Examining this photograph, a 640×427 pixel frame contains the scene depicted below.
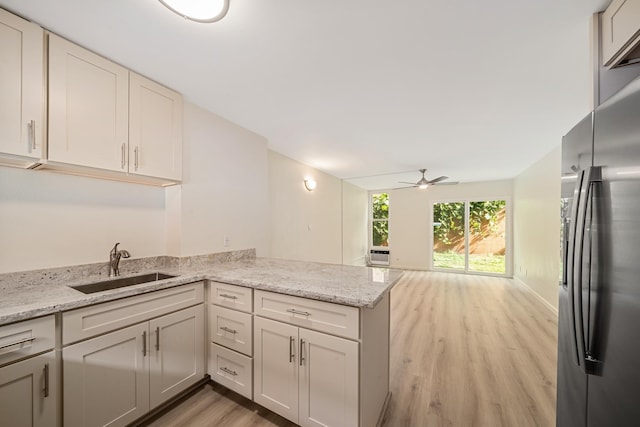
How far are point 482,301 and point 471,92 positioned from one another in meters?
3.60

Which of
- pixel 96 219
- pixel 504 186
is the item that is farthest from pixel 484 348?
pixel 504 186

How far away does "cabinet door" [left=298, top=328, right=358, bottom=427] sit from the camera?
1276 mm

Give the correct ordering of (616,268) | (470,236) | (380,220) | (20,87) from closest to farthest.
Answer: (616,268) → (20,87) → (470,236) → (380,220)

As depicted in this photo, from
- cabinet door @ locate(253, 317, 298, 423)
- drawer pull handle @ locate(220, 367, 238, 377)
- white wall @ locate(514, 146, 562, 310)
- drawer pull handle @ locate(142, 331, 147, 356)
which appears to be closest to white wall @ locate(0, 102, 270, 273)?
drawer pull handle @ locate(142, 331, 147, 356)

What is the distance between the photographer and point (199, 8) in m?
1.19

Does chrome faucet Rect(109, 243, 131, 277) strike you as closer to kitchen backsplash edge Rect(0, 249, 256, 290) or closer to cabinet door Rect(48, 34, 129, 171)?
kitchen backsplash edge Rect(0, 249, 256, 290)

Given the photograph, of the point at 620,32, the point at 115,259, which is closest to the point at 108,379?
the point at 115,259

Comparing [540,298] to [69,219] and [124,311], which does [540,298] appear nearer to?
[124,311]

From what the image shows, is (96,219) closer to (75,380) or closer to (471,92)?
(75,380)

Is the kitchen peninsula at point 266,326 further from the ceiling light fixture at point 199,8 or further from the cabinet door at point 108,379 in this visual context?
the ceiling light fixture at point 199,8

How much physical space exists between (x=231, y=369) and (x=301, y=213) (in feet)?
9.23

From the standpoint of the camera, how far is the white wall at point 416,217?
21.1 feet

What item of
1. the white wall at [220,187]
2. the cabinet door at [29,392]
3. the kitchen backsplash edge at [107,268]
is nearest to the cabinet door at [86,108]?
the white wall at [220,187]

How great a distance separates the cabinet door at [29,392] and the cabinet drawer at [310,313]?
1.01m
